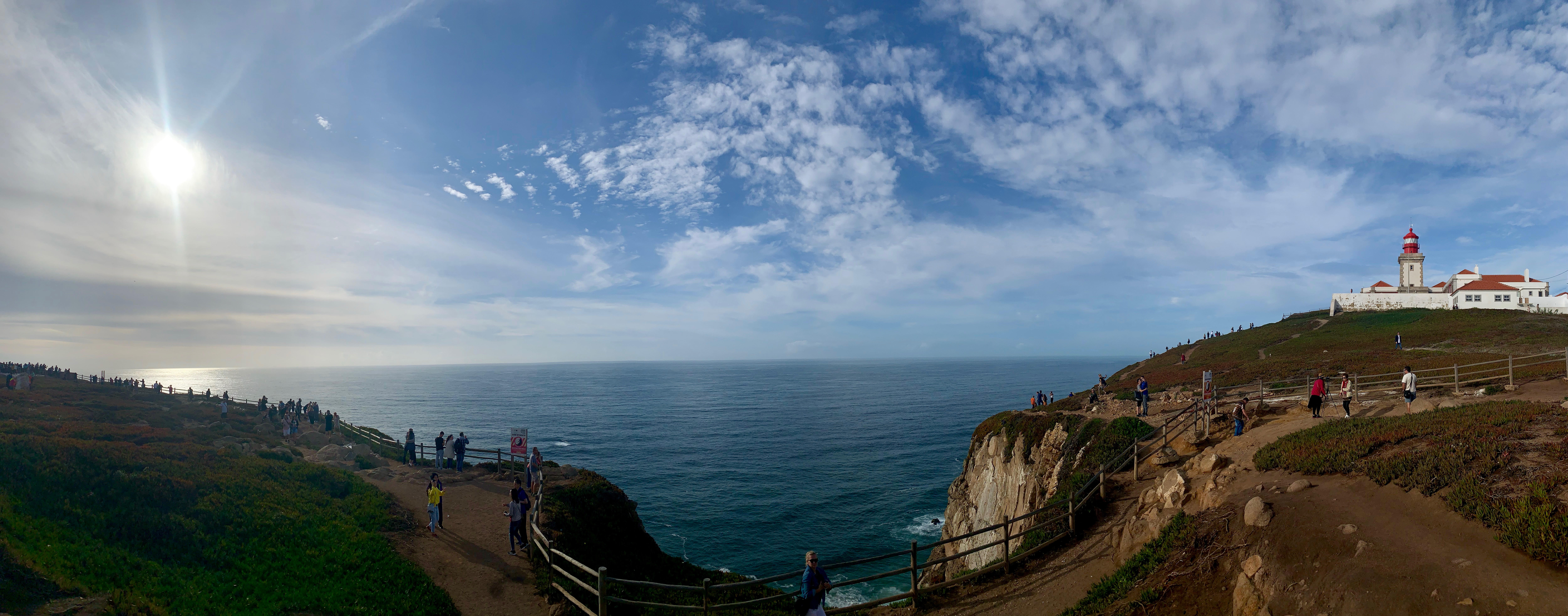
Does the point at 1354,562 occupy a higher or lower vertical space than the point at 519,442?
higher

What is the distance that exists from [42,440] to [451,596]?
18989mm

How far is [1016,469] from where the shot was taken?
29.2 meters

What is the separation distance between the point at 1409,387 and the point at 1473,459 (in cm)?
1153

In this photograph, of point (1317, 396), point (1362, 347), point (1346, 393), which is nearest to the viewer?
point (1317, 396)

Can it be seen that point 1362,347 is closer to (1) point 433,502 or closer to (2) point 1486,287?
(2) point 1486,287

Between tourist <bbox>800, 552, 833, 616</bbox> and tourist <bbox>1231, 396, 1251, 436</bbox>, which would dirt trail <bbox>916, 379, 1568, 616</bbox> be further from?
tourist <bbox>800, 552, 833, 616</bbox>

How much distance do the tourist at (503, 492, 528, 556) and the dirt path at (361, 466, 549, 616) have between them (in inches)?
8.2

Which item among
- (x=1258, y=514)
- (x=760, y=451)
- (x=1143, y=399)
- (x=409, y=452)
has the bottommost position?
(x=760, y=451)

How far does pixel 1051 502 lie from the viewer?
57.7ft

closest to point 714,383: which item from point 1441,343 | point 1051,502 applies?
point 1441,343

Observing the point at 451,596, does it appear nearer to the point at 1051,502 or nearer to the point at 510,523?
the point at 510,523

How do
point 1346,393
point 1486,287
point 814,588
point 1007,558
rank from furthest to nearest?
point 1486,287 < point 1346,393 < point 1007,558 < point 814,588

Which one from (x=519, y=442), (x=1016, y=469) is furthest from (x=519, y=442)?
(x=1016, y=469)

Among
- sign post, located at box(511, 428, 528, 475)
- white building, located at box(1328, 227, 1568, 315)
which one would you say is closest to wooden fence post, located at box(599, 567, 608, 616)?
sign post, located at box(511, 428, 528, 475)
